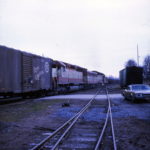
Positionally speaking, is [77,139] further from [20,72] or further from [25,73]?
[25,73]

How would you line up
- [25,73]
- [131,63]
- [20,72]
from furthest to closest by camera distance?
[131,63], [25,73], [20,72]

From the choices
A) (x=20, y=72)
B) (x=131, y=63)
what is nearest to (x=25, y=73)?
(x=20, y=72)

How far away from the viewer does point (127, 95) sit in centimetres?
1833

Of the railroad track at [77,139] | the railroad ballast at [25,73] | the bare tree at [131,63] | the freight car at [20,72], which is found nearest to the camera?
the railroad track at [77,139]

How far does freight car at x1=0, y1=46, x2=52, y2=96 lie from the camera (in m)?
13.9

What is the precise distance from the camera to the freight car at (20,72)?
13.9 meters

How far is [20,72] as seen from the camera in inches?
625

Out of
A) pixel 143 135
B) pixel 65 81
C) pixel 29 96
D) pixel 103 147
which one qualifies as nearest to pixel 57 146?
pixel 103 147

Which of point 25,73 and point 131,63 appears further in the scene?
point 131,63

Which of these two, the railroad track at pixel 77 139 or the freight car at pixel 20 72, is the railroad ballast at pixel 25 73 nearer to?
the freight car at pixel 20 72

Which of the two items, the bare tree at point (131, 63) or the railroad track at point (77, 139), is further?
the bare tree at point (131, 63)

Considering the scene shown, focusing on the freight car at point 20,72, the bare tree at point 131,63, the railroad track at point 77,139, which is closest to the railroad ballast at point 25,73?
the freight car at point 20,72

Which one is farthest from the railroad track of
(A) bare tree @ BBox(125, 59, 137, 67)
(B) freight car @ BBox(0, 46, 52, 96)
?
(A) bare tree @ BBox(125, 59, 137, 67)

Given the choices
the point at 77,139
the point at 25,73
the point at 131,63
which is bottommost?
the point at 77,139
